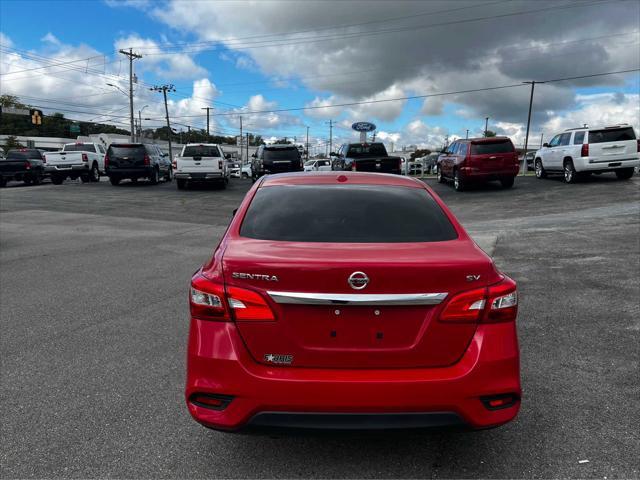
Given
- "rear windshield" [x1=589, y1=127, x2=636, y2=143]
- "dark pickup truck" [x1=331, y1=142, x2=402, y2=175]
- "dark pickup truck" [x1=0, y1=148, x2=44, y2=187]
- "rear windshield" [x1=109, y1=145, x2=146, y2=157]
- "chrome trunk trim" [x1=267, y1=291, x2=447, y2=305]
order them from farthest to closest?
"dark pickup truck" [x1=0, y1=148, x2=44, y2=187]
"rear windshield" [x1=109, y1=145, x2=146, y2=157]
"dark pickup truck" [x1=331, y1=142, x2=402, y2=175]
"rear windshield" [x1=589, y1=127, x2=636, y2=143]
"chrome trunk trim" [x1=267, y1=291, x2=447, y2=305]

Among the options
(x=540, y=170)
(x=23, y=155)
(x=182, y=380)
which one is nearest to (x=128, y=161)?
(x=23, y=155)

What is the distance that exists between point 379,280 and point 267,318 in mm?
586

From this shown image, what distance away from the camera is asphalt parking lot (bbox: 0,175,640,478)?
2896 millimetres

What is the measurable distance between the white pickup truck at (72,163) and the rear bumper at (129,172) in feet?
10.3

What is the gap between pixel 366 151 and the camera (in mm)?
22250

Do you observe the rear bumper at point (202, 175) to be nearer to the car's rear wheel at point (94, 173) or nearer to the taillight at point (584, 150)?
the car's rear wheel at point (94, 173)

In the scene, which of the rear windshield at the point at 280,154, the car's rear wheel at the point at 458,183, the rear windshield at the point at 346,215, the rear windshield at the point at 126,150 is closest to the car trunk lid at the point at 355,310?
the rear windshield at the point at 346,215

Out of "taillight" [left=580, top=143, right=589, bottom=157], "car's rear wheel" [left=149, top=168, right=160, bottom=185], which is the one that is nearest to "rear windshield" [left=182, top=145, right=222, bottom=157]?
"car's rear wheel" [left=149, top=168, right=160, bottom=185]

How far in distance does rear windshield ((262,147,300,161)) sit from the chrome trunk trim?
70.9 ft

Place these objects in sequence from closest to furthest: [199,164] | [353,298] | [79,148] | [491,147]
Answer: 1. [353,298]
2. [491,147]
3. [199,164]
4. [79,148]

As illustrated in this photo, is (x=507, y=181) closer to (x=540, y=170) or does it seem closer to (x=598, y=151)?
(x=540, y=170)

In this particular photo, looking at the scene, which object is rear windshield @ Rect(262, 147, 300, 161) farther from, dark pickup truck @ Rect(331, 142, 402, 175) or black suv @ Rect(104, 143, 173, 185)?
black suv @ Rect(104, 143, 173, 185)

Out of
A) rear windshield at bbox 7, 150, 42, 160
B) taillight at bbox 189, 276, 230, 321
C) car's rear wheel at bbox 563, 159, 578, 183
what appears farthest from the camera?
rear windshield at bbox 7, 150, 42, 160

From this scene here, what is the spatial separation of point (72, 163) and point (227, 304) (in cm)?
2766
